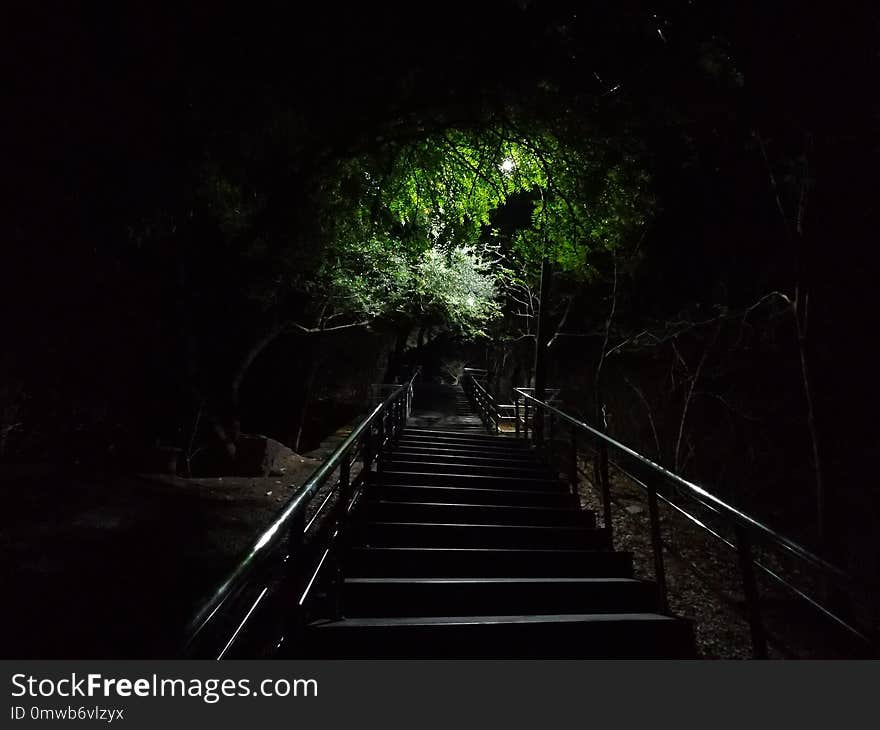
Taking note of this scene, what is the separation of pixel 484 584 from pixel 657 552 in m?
1.35

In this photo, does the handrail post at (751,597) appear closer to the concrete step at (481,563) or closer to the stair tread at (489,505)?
the concrete step at (481,563)

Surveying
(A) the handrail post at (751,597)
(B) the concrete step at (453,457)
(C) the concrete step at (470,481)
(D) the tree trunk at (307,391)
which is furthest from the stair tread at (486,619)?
(D) the tree trunk at (307,391)

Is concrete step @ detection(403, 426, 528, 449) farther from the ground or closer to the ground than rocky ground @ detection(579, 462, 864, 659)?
farther from the ground

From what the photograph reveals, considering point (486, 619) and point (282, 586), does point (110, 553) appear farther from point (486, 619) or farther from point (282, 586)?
point (486, 619)

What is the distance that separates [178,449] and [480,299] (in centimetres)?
1025

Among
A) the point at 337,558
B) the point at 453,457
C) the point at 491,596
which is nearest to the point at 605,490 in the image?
the point at 491,596

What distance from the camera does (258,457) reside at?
27.6 ft

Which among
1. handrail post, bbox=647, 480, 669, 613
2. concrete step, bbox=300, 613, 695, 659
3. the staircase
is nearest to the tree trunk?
the staircase

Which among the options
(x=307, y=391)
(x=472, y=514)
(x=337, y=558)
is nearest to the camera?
(x=337, y=558)

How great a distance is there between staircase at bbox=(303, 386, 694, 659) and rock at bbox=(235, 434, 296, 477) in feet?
13.2

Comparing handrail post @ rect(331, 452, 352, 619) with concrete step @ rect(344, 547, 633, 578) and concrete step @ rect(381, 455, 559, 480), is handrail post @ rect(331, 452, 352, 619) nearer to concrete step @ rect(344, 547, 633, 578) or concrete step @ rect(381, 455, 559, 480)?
concrete step @ rect(344, 547, 633, 578)

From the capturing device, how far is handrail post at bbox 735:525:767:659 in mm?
2293

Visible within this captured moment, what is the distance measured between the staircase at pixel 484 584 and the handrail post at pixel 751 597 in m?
0.48

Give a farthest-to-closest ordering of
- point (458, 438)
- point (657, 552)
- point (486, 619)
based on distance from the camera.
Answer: point (458, 438) < point (657, 552) < point (486, 619)
